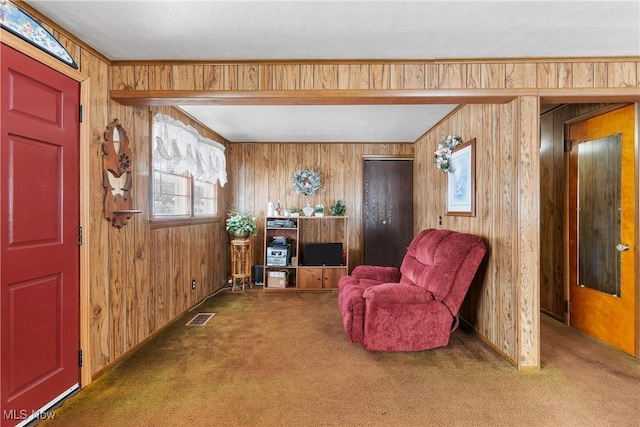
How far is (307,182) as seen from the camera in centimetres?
529

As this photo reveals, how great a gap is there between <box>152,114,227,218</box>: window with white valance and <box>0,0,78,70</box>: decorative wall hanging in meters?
1.18

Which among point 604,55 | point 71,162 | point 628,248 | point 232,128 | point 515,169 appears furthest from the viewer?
point 232,128

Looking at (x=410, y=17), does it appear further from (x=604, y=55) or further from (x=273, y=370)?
(x=273, y=370)

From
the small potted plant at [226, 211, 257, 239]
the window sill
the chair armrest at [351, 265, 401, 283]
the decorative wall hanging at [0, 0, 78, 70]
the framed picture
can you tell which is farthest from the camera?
the small potted plant at [226, 211, 257, 239]

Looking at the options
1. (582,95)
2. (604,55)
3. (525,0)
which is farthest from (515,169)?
(525,0)

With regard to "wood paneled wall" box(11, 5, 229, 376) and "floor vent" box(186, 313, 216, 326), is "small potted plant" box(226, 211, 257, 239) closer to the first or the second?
"wood paneled wall" box(11, 5, 229, 376)

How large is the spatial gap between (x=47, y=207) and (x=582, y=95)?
3708mm

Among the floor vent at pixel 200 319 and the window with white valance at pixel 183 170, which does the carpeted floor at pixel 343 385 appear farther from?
the window with white valance at pixel 183 170

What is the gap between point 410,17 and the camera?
6.16ft

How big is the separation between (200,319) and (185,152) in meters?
1.90

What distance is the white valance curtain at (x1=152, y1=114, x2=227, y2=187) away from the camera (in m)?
3.28

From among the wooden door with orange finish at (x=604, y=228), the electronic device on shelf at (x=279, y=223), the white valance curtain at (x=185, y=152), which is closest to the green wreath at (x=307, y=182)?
the electronic device on shelf at (x=279, y=223)

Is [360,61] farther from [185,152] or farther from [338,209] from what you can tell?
[338,209]

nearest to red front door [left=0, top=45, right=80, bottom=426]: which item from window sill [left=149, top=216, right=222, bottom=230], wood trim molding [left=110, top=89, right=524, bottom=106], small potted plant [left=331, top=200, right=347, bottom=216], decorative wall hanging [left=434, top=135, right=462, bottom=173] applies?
wood trim molding [left=110, top=89, right=524, bottom=106]
